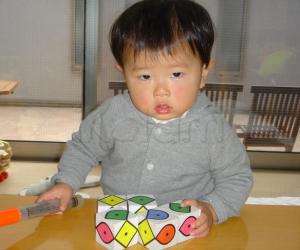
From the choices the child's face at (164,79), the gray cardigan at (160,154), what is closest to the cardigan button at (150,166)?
the gray cardigan at (160,154)

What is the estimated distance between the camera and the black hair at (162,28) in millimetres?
801

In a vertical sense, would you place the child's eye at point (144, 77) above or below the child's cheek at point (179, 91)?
above

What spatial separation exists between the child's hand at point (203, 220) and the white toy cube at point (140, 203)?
0.06m

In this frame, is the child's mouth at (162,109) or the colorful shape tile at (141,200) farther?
the child's mouth at (162,109)

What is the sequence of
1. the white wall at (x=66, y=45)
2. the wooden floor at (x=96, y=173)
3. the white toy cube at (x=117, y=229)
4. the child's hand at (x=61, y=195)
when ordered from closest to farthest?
the white toy cube at (x=117, y=229) < the child's hand at (x=61, y=195) < the wooden floor at (x=96, y=173) < the white wall at (x=66, y=45)

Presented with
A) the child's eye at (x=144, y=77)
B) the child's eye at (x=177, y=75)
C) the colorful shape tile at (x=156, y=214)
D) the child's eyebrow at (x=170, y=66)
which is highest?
the child's eyebrow at (x=170, y=66)

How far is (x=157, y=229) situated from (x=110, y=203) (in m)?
0.10

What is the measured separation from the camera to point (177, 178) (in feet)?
3.00

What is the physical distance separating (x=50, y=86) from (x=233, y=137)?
1683 millimetres

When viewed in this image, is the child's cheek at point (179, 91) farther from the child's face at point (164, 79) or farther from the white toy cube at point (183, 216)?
the white toy cube at point (183, 216)

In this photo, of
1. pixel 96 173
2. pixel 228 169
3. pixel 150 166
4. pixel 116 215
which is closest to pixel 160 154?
pixel 150 166

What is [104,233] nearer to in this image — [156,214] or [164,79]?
[156,214]

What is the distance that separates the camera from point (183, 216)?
2.27 ft

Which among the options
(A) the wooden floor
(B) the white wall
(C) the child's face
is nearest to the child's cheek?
(C) the child's face
